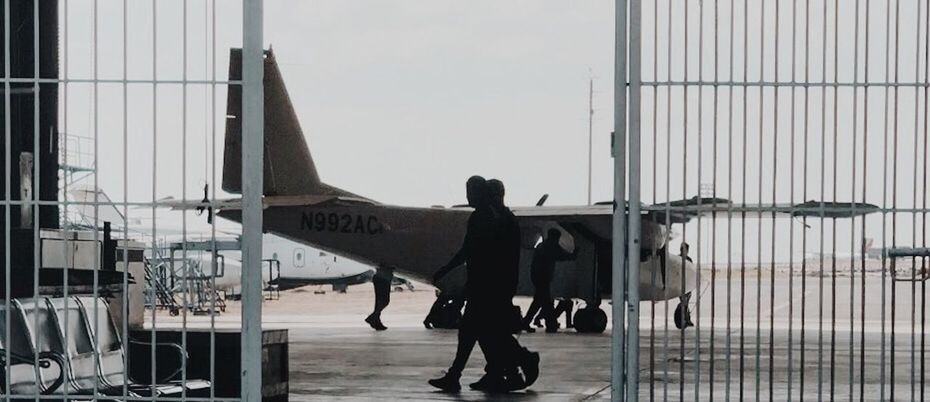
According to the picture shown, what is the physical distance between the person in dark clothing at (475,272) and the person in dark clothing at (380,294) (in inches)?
556

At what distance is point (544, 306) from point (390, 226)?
2.86m

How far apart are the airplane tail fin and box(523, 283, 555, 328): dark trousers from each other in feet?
15.1

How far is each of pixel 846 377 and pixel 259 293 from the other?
9071mm

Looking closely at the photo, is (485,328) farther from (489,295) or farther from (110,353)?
(110,353)

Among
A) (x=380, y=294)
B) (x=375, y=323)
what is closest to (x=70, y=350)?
(x=375, y=323)

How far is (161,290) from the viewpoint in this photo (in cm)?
3653

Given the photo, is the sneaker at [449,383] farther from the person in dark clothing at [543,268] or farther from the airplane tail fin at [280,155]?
the airplane tail fin at [280,155]

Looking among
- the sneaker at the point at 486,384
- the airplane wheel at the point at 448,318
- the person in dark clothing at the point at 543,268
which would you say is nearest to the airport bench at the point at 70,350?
the sneaker at the point at 486,384

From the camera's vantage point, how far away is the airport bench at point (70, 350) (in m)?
8.32

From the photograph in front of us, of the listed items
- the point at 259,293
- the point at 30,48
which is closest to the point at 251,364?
the point at 259,293

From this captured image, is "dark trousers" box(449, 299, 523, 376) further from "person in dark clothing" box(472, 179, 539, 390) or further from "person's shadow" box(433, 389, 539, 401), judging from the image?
"person's shadow" box(433, 389, 539, 401)

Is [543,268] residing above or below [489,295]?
below

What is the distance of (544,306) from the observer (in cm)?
2670

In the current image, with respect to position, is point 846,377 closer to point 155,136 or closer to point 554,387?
point 554,387
